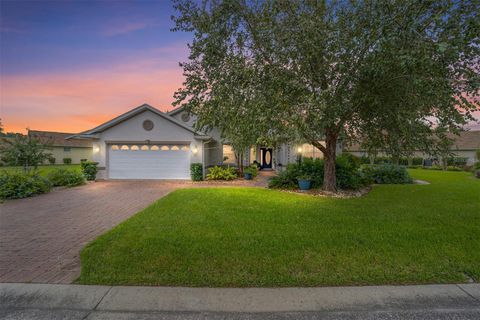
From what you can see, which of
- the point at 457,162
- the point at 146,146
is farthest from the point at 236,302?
the point at 457,162

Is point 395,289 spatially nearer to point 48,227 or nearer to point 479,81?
point 479,81

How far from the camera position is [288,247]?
4047 mm

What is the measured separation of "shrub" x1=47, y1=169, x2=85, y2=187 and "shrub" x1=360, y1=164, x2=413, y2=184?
1607 cm

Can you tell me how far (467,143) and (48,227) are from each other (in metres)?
40.1

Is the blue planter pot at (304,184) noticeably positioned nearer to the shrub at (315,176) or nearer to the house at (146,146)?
the shrub at (315,176)

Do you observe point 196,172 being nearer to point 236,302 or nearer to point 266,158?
point 266,158

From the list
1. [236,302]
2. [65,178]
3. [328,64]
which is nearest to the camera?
[236,302]

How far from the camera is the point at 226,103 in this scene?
6.13 m

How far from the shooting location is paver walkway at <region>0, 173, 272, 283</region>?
3.44m

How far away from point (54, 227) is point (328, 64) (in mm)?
8503

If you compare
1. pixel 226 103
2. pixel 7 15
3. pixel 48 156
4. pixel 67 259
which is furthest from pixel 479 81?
pixel 48 156

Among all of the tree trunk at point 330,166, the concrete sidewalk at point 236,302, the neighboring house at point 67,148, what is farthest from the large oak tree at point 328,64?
the neighboring house at point 67,148

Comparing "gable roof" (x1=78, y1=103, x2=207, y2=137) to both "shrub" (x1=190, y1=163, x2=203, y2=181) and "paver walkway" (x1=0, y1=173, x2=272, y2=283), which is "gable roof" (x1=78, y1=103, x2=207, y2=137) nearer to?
"shrub" (x1=190, y1=163, x2=203, y2=181)

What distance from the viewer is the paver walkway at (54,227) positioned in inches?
135
